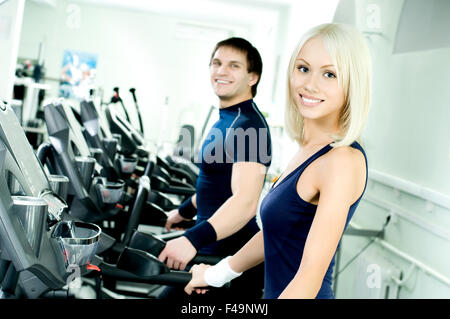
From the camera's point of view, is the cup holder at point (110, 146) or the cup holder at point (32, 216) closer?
the cup holder at point (32, 216)

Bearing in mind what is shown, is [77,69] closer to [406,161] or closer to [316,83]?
[406,161]

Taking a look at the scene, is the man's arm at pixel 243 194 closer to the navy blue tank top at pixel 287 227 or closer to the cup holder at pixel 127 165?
the navy blue tank top at pixel 287 227

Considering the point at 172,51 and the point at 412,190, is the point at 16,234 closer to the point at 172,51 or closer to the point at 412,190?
the point at 412,190

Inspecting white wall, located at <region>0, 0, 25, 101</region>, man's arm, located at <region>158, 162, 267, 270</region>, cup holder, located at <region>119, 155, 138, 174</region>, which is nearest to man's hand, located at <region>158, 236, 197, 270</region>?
man's arm, located at <region>158, 162, 267, 270</region>

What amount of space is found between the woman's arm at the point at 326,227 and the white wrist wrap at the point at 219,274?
1.01ft

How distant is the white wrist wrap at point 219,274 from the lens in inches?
42.2

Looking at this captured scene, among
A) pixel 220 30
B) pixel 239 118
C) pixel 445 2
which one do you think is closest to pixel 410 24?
pixel 445 2

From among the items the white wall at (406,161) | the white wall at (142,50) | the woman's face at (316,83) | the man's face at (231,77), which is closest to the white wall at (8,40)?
the white wall at (142,50)

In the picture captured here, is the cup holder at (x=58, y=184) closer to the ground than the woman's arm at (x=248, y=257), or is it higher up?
higher up

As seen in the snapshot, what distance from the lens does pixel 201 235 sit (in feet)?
4.04

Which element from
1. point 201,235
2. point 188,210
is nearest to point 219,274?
point 201,235

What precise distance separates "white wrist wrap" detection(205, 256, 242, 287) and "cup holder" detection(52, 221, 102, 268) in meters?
0.32

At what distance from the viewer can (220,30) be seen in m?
1.80
